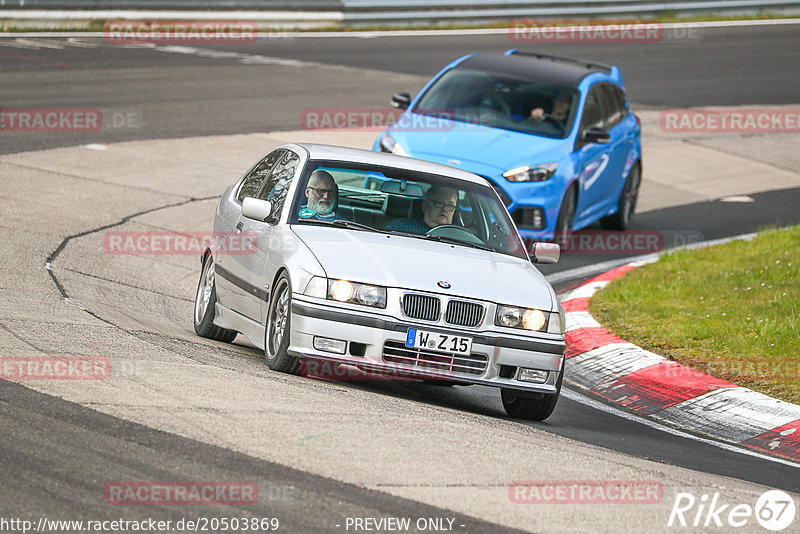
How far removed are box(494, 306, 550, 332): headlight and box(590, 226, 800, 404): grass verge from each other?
7.05 ft

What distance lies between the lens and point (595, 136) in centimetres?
1448

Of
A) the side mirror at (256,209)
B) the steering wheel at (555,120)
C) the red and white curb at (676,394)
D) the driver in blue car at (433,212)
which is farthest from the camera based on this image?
the steering wheel at (555,120)

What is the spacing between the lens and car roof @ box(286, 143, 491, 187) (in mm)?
9047

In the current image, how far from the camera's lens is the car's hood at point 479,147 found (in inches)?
528

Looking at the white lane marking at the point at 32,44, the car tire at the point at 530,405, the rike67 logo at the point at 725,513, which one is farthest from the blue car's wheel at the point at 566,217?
the white lane marking at the point at 32,44

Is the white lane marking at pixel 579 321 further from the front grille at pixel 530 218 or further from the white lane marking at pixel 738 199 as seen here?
the white lane marking at pixel 738 199

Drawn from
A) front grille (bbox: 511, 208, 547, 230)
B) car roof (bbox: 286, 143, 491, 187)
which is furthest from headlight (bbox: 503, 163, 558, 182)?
car roof (bbox: 286, 143, 491, 187)

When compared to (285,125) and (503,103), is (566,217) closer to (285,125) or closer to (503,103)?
(503,103)

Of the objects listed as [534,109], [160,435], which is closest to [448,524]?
[160,435]

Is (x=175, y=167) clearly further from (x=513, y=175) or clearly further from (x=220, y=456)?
(x=220, y=456)

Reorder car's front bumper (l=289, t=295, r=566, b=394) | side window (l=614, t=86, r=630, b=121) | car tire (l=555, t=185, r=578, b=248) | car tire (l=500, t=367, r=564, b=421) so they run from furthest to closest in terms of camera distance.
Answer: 1. side window (l=614, t=86, r=630, b=121)
2. car tire (l=555, t=185, r=578, b=248)
3. car tire (l=500, t=367, r=564, b=421)
4. car's front bumper (l=289, t=295, r=566, b=394)

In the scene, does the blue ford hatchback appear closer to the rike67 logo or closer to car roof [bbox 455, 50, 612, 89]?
car roof [bbox 455, 50, 612, 89]

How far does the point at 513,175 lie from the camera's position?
1352cm

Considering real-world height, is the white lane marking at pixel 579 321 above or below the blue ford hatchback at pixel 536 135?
below
